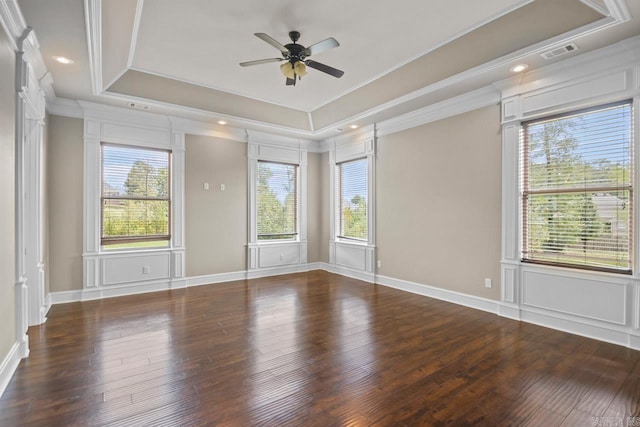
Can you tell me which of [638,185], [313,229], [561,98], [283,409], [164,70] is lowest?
[283,409]

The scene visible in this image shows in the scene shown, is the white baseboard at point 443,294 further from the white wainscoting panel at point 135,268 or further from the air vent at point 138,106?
the air vent at point 138,106

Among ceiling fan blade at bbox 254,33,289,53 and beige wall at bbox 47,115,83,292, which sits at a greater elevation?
ceiling fan blade at bbox 254,33,289,53

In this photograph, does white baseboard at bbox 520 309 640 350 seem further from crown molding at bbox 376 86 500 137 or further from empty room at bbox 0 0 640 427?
crown molding at bbox 376 86 500 137

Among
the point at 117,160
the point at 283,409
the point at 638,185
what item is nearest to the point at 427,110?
the point at 638,185

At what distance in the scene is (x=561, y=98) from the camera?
11.6ft

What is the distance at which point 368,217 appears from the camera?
6.02 m

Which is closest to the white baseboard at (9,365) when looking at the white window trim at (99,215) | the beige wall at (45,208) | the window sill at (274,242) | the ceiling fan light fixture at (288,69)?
the beige wall at (45,208)

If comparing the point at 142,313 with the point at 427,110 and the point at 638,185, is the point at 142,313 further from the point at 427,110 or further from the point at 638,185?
the point at 638,185

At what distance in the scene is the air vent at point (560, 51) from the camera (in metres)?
3.15

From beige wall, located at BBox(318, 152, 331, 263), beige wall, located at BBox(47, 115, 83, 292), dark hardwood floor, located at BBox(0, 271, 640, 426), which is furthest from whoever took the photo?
beige wall, located at BBox(318, 152, 331, 263)

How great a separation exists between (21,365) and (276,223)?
14.6ft

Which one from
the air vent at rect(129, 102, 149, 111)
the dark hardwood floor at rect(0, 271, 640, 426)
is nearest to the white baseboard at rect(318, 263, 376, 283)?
the dark hardwood floor at rect(0, 271, 640, 426)

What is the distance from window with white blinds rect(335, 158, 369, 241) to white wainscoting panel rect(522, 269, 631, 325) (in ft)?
9.30

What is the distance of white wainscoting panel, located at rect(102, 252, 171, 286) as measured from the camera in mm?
4941
